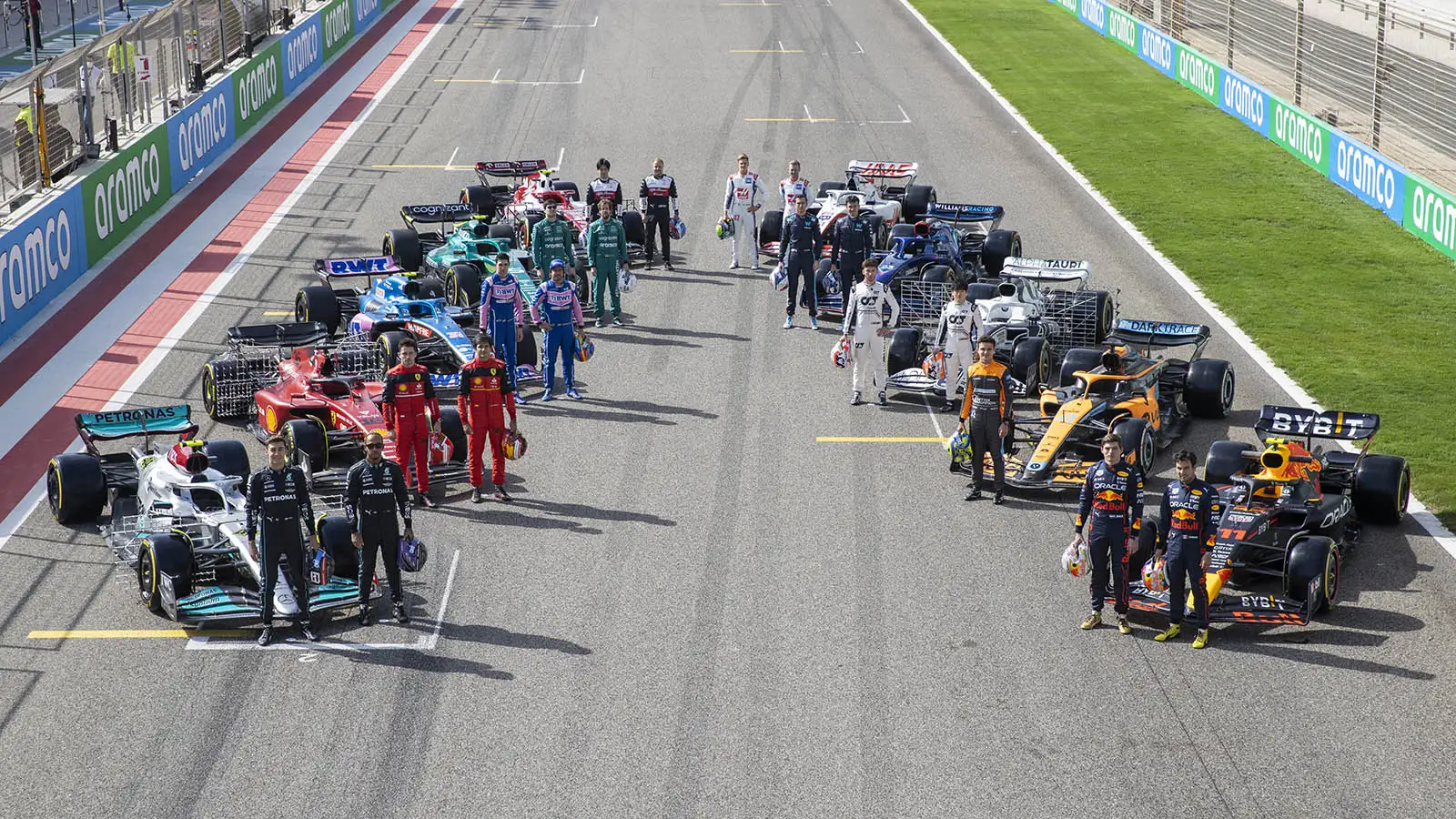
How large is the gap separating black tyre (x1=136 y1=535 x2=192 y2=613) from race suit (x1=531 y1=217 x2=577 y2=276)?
10085 mm

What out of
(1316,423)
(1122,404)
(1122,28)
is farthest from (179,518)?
(1122,28)

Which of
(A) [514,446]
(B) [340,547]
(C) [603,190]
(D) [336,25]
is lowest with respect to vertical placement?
(B) [340,547]

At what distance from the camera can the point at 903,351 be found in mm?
21094

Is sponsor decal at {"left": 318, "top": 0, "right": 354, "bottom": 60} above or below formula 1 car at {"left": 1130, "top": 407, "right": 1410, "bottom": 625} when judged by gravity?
above

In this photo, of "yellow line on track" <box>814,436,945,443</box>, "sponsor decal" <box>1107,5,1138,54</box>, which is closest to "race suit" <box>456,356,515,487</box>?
"yellow line on track" <box>814,436,945,443</box>

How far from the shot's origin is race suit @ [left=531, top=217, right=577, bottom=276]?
23.8m

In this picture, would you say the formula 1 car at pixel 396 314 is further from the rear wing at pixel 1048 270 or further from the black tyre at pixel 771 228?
the rear wing at pixel 1048 270

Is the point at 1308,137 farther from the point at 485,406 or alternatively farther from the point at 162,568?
the point at 162,568

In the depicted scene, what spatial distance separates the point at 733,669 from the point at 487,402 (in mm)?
4972

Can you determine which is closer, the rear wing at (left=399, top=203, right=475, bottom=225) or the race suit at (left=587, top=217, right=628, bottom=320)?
the race suit at (left=587, top=217, right=628, bottom=320)

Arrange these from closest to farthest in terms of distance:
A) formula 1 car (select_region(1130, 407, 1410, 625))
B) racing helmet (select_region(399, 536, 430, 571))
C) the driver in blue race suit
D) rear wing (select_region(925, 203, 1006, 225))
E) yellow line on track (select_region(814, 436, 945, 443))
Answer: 1. formula 1 car (select_region(1130, 407, 1410, 625))
2. racing helmet (select_region(399, 536, 430, 571))
3. yellow line on track (select_region(814, 436, 945, 443))
4. the driver in blue race suit
5. rear wing (select_region(925, 203, 1006, 225))

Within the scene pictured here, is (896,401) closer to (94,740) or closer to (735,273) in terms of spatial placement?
Result: (735,273)

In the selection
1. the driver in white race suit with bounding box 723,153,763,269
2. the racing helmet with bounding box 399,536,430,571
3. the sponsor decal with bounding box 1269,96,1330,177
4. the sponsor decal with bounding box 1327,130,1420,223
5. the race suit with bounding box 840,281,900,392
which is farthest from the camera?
the sponsor decal with bounding box 1269,96,1330,177

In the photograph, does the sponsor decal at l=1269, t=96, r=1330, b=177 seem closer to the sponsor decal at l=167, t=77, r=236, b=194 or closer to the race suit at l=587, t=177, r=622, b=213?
the race suit at l=587, t=177, r=622, b=213
